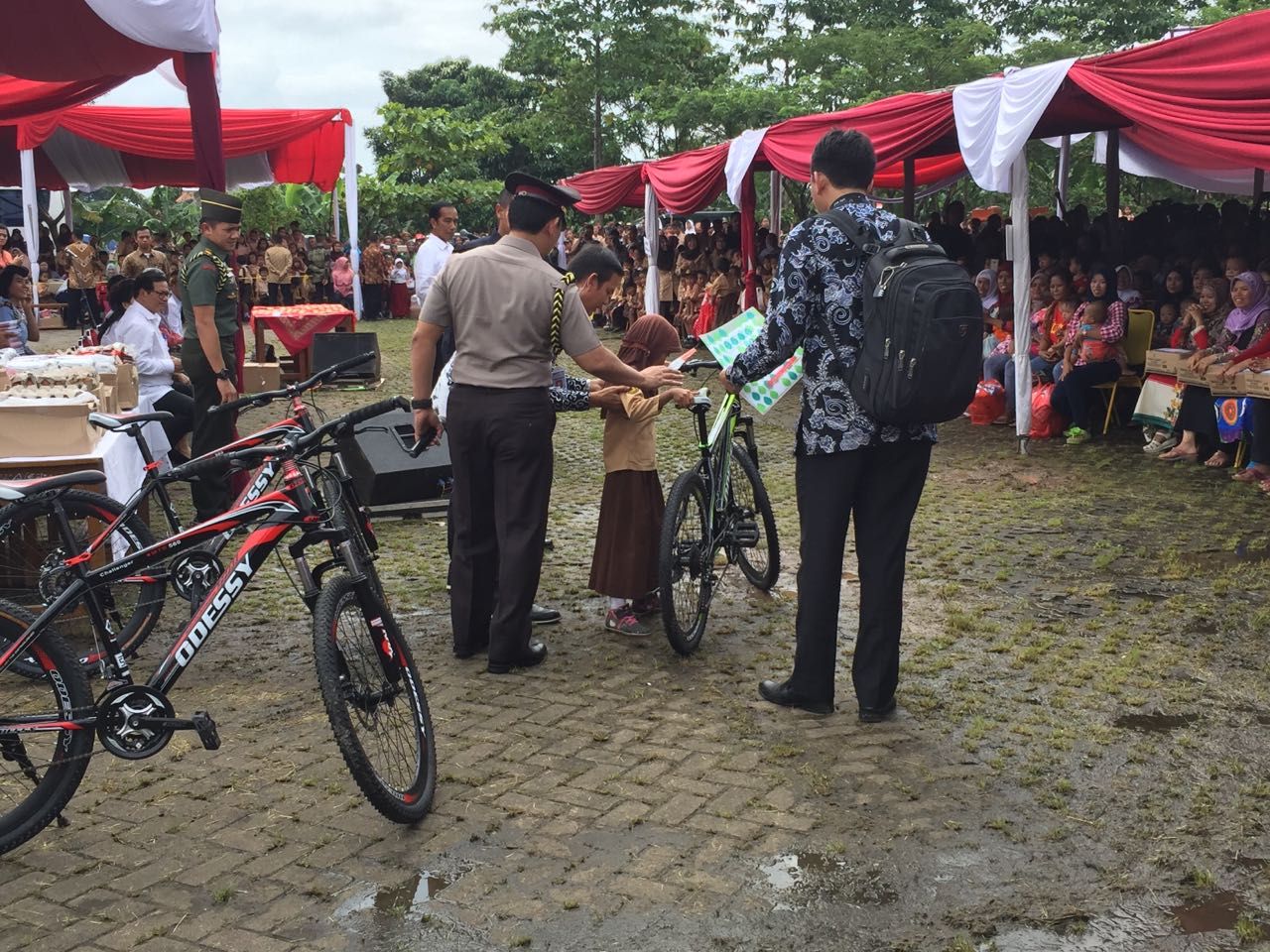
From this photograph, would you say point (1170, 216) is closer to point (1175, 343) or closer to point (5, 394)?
point (1175, 343)

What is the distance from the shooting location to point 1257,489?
27.1 feet

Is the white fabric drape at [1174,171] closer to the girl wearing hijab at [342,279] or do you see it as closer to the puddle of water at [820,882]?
the puddle of water at [820,882]

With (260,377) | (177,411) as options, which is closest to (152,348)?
(177,411)

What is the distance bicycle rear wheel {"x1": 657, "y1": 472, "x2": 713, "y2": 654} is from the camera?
Result: 5176mm

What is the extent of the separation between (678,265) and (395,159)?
69.2 feet

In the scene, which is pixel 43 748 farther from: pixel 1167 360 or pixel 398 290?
pixel 398 290

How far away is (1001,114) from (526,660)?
655 centimetres

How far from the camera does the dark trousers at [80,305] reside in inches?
923

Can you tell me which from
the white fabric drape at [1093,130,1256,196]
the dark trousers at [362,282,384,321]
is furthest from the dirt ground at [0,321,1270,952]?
the dark trousers at [362,282,384,321]

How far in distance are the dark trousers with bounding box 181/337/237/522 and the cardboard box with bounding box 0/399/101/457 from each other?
1.04 metres

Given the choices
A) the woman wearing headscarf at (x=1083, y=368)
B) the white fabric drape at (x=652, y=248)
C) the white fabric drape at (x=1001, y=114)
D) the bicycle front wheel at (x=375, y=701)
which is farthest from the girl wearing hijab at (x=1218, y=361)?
the white fabric drape at (x=652, y=248)

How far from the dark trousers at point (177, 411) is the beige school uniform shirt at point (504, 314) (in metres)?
3.98

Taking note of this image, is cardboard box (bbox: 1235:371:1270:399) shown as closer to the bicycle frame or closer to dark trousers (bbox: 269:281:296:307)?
the bicycle frame

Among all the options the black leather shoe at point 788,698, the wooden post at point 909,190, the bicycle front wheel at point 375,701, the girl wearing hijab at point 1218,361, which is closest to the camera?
the bicycle front wheel at point 375,701
